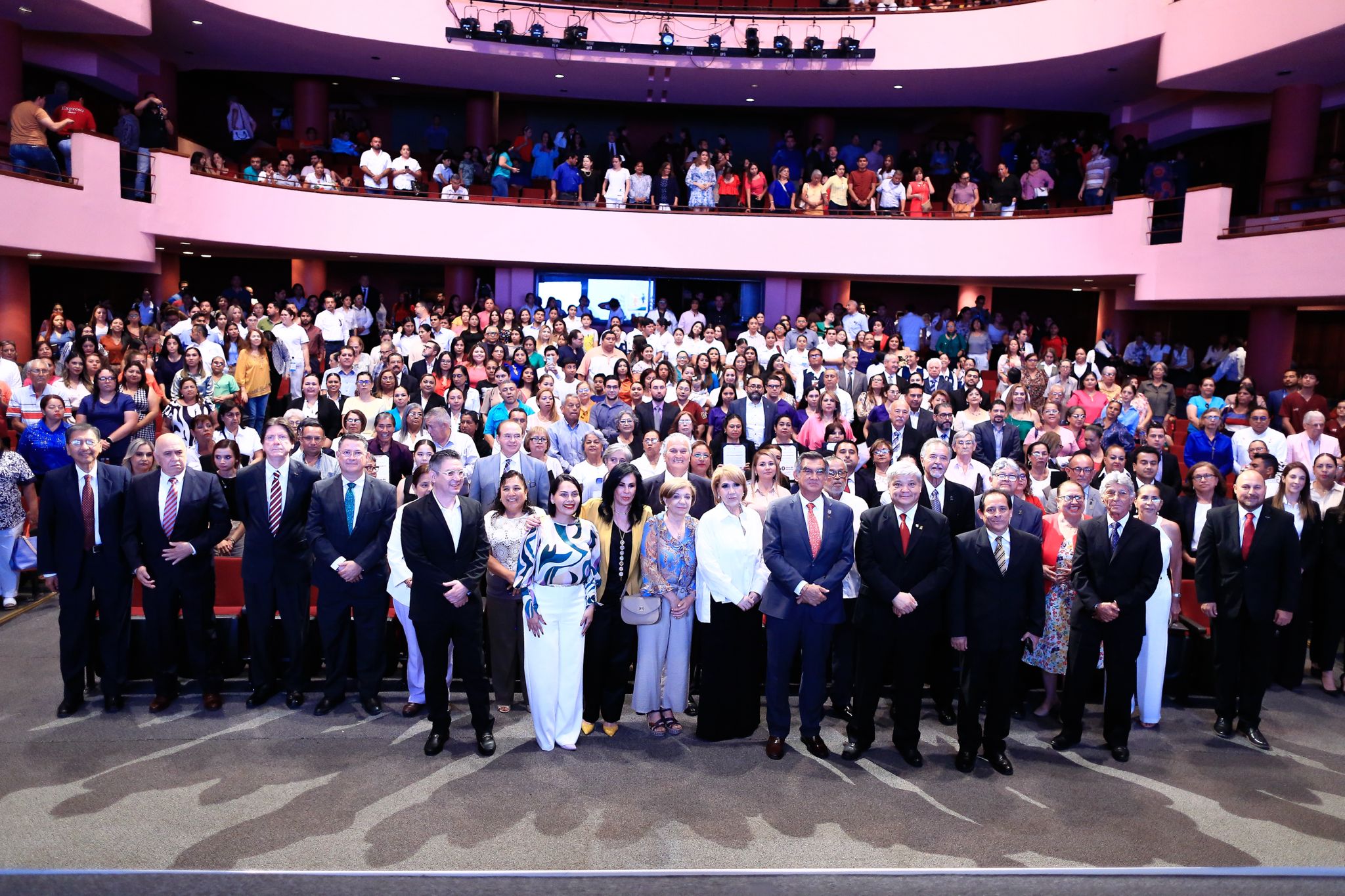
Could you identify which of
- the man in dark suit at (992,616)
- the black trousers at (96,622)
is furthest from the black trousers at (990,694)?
the black trousers at (96,622)

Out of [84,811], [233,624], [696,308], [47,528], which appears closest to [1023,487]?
[233,624]

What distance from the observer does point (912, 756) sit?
5.45 m

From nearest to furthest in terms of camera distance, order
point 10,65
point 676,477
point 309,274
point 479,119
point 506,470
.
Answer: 1. point 676,477
2. point 506,470
3. point 10,65
4. point 309,274
5. point 479,119

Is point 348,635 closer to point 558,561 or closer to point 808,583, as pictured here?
point 558,561

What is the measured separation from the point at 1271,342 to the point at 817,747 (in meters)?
11.6

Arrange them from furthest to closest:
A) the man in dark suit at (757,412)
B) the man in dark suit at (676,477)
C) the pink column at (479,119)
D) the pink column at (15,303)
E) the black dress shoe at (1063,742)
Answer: the pink column at (479,119) → the pink column at (15,303) → the man in dark suit at (757,412) → the man in dark suit at (676,477) → the black dress shoe at (1063,742)

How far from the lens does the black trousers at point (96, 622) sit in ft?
19.0

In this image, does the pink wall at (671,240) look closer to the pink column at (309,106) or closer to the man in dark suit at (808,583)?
the pink column at (309,106)

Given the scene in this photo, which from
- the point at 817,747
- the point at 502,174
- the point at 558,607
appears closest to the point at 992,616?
the point at 817,747

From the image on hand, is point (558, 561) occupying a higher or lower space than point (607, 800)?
higher

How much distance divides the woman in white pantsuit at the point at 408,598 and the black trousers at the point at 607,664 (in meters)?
0.88

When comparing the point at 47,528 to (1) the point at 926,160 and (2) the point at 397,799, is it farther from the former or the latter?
(1) the point at 926,160

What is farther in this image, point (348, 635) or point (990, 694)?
point (348, 635)

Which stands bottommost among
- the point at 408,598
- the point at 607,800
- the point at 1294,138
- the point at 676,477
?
the point at 607,800
